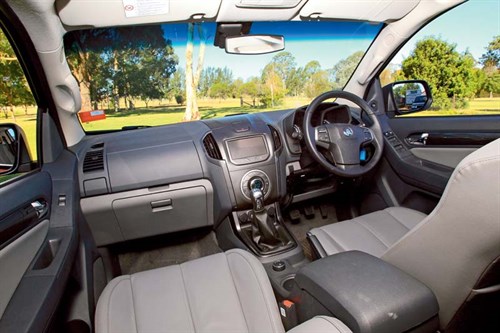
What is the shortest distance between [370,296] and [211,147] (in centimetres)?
160

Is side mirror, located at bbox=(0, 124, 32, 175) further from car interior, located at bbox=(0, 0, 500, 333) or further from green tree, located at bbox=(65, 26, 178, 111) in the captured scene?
green tree, located at bbox=(65, 26, 178, 111)

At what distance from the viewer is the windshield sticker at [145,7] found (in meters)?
1.95

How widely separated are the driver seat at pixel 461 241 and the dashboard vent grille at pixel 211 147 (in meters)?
1.41

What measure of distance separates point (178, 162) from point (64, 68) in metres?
0.87

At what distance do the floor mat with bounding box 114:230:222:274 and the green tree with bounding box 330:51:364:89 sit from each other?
1834mm

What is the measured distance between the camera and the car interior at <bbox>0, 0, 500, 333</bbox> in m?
0.83

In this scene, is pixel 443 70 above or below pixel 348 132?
above

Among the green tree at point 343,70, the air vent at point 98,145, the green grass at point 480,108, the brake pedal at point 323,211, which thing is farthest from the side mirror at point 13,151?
the green grass at point 480,108

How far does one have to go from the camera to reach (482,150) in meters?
0.73

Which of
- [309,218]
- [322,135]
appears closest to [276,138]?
[322,135]

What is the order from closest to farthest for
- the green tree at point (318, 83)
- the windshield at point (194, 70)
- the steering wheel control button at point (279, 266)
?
the steering wheel control button at point (279, 266) < the windshield at point (194, 70) < the green tree at point (318, 83)

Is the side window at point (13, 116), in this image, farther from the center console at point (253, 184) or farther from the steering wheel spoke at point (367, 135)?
Answer: the steering wheel spoke at point (367, 135)

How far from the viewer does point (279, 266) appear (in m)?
1.90

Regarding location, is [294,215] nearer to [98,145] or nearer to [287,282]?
[287,282]
